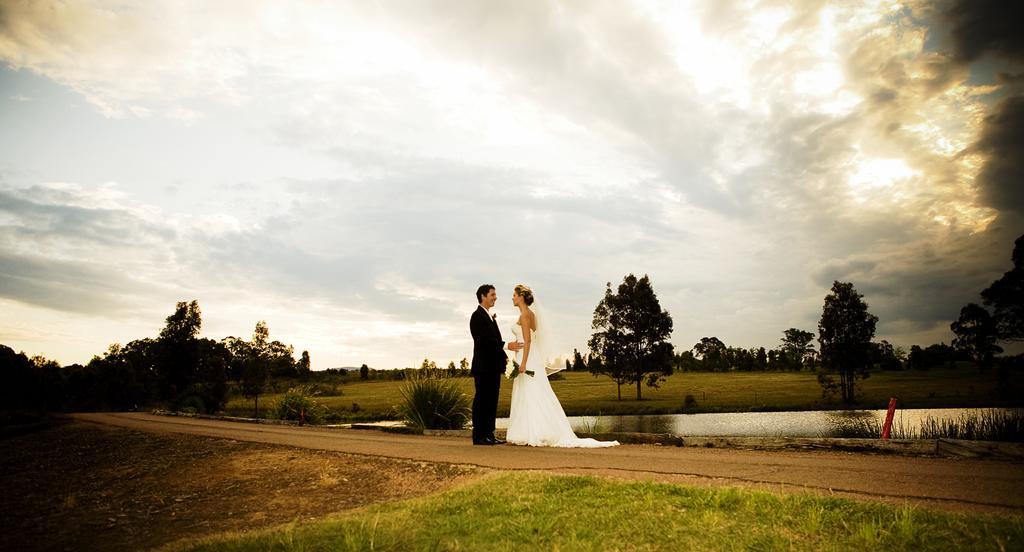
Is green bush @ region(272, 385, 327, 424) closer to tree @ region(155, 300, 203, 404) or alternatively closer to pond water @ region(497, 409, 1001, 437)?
pond water @ region(497, 409, 1001, 437)

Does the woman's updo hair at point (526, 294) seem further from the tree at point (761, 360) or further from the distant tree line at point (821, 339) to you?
the tree at point (761, 360)

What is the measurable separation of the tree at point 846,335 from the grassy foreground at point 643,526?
4852 cm

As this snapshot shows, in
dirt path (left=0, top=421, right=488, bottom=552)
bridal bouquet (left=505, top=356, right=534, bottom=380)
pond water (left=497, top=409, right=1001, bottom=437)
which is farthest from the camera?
pond water (left=497, top=409, right=1001, bottom=437)

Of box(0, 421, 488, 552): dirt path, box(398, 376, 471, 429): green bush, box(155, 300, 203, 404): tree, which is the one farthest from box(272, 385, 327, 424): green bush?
box(155, 300, 203, 404): tree

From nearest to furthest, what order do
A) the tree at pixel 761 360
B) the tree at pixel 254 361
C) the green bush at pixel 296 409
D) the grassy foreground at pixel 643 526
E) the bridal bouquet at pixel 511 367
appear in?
the grassy foreground at pixel 643 526 → the bridal bouquet at pixel 511 367 → the green bush at pixel 296 409 → the tree at pixel 254 361 → the tree at pixel 761 360

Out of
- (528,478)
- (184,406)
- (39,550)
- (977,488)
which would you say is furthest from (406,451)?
(184,406)

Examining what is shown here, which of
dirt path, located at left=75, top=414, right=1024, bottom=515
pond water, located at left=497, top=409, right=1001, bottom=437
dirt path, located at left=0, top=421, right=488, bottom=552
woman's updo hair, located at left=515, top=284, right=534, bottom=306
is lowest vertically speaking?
pond water, located at left=497, top=409, right=1001, bottom=437

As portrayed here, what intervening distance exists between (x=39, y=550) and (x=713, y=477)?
7283mm

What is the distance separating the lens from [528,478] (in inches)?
247

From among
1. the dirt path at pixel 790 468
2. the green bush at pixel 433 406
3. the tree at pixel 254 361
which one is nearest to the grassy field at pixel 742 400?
the tree at pixel 254 361

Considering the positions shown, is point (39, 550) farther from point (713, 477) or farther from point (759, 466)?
point (759, 466)

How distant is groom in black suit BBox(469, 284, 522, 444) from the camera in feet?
34.1

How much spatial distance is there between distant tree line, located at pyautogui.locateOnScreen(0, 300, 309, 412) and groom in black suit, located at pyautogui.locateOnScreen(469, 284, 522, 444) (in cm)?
2513

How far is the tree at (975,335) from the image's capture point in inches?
1907
